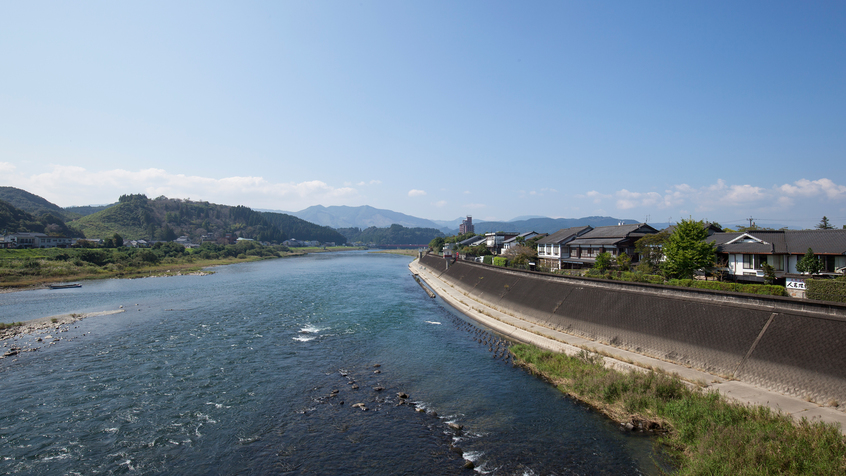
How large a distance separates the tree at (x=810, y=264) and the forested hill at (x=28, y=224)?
489 ft

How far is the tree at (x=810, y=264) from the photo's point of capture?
2311 centimetres

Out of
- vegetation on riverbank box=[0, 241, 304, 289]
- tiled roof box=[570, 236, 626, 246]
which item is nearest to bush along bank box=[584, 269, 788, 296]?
tiled roof box=[570, 236, 626, 246]

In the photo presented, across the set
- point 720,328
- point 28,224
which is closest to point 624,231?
point 720,328

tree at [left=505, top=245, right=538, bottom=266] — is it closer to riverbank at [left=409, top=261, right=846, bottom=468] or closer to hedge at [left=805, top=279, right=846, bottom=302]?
riverbank at [left=409, top=261, right=846, bottom=468]

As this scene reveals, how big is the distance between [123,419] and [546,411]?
16420 millimetres

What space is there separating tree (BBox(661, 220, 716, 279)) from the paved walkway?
37.0 ft

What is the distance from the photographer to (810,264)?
2323 cm

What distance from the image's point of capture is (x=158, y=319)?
99.6ft

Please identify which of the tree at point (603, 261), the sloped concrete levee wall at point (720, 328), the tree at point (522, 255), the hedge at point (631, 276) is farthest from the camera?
the tree at point (522, 255)

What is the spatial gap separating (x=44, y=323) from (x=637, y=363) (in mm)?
42031

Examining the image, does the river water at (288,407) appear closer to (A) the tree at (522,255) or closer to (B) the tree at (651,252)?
(B) the tree at (651,252)

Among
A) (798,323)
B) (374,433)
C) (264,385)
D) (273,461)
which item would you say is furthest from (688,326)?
(264,385)

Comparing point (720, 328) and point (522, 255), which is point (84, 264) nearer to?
point (522, 255)

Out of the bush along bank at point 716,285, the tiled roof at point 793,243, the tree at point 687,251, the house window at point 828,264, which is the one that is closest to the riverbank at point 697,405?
the bush along bank at point 716,285
